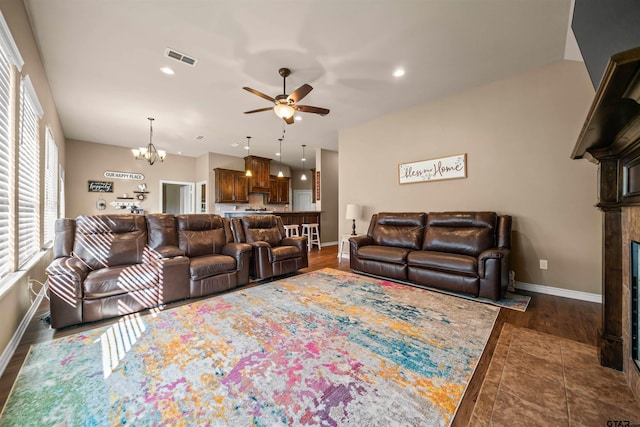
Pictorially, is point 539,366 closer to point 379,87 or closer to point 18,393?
point 18,393

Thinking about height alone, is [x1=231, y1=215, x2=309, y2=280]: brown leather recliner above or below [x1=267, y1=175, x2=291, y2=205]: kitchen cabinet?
below

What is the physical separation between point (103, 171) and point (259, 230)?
565 cm

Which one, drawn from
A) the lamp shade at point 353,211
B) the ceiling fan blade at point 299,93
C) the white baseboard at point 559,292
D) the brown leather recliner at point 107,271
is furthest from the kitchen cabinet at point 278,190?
the white baseboard at point 559,292

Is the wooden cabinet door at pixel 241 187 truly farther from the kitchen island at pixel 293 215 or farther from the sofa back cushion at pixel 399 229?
the sofa back cushion at pixel 399 229

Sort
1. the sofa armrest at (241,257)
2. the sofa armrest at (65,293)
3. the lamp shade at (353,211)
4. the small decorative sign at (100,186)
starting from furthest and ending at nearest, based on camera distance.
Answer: the small decorative sign at (100,186) < the lamp shade at (353,211) < the sofa armrest at (241,257) < the sofa armrest at (65,293)

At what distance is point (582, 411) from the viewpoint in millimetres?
1260

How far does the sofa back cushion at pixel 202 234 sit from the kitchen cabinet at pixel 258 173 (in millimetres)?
4411

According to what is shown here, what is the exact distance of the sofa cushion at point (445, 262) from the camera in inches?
112

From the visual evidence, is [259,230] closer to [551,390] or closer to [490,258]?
[490,258]

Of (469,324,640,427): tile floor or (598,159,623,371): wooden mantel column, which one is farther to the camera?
(598,159,623,371): wooden mantel column

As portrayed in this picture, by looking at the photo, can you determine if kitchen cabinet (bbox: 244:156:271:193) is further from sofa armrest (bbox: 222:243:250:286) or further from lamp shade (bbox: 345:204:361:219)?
sofa armrest (bbox: 222:243:250:286)

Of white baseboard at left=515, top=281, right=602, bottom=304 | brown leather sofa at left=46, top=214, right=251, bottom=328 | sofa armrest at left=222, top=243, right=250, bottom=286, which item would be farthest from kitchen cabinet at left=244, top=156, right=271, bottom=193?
white baseboard at left=515, top=281, right=602, bottom=304

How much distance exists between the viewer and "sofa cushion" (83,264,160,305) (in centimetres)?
229

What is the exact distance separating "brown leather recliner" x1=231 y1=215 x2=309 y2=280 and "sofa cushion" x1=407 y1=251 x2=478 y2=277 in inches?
68.3
